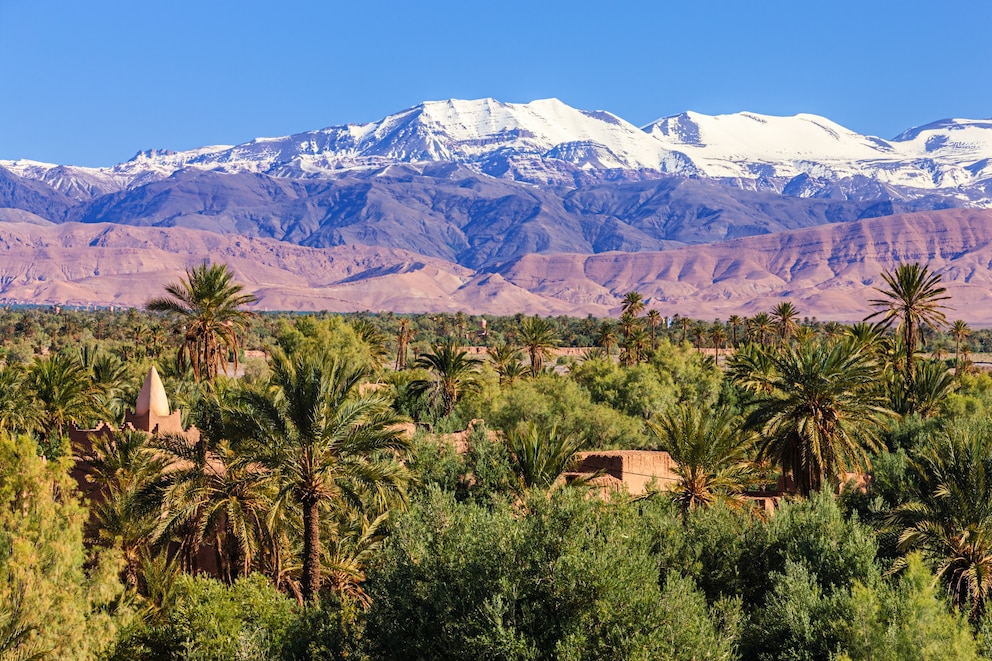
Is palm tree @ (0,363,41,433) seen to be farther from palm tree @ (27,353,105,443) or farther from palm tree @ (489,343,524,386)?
palm tree @ (489,343,524,386)

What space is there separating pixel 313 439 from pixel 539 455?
7794mm

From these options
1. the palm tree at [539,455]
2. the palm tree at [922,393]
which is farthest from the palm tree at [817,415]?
the palm tree at [922,393]

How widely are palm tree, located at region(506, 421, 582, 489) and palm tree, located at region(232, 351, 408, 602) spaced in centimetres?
616

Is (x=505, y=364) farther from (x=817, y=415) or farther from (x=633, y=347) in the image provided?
(x=817, y=415)

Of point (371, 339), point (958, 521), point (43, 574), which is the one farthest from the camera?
point (371, 339)

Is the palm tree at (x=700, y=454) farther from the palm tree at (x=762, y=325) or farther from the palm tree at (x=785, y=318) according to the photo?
the palm tree at (x=762, y=325)

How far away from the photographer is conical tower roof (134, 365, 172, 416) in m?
31.5

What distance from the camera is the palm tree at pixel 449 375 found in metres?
49.8

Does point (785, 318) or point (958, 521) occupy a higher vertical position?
point (785, 318)

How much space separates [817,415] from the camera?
26.1 meters

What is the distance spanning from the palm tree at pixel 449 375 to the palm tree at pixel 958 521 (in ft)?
98.3

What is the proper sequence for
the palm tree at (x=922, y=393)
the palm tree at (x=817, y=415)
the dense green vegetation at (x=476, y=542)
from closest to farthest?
the dense green vegetation at (x=476, y=542) < the palm tree at (x=817, y=415) < the palm tree at (x=922, y=393)

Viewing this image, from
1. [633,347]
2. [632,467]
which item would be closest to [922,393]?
[632,467]

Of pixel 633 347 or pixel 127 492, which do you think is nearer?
pixel 127 492
